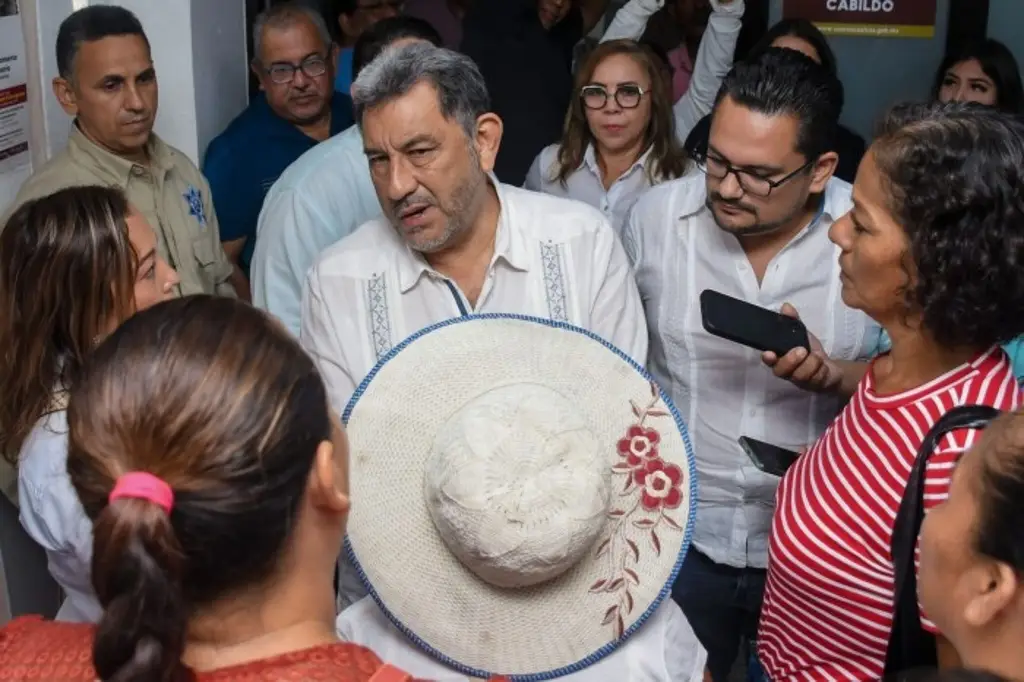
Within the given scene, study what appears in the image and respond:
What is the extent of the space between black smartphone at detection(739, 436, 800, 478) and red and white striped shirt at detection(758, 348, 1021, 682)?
147mm

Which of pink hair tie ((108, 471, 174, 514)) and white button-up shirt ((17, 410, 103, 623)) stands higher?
pink hair tie ((108, 471, 174, 514))

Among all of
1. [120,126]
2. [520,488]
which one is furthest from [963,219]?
[120,126]

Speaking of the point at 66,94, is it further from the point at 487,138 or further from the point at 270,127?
the point at 487,138

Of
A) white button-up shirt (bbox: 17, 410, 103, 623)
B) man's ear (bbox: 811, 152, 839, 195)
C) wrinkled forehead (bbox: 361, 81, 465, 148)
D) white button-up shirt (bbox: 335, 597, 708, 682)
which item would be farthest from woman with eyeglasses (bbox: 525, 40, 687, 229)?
white button-up shirt (bbox: 17, 410, 103, 623)

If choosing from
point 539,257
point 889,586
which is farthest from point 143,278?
point 889,586

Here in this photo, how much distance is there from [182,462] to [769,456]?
1039 millimetres

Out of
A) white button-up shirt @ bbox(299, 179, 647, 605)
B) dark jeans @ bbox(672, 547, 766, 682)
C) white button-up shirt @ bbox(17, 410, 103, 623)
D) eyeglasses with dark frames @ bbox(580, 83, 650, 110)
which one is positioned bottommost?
dark jeans @ bbox(672, 547, 766, 682)

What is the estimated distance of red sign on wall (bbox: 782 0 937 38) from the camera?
385cm

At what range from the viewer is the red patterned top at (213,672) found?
0.91 metres

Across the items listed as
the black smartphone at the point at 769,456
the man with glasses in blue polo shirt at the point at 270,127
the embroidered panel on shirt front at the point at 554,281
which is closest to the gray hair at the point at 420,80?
the embroidered panel on shirt front at the point at 554,281

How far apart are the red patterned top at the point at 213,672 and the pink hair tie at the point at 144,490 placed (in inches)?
6.8

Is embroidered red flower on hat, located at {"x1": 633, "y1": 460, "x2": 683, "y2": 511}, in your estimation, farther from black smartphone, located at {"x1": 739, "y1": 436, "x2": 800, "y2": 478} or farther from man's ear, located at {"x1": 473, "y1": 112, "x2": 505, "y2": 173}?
man's ear, located at {"x1": 473, "y1": 112, "x2": 505, "y2": 173}

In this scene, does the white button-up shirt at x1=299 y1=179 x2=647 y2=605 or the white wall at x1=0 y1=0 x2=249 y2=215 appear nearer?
the white button-up shirt at x1=299 y1=179 x2=647 y2=605

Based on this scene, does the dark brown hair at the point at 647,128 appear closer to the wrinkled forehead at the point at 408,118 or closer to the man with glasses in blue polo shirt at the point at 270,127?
the man with glasses in blue polo shirt at the point at 270,127
